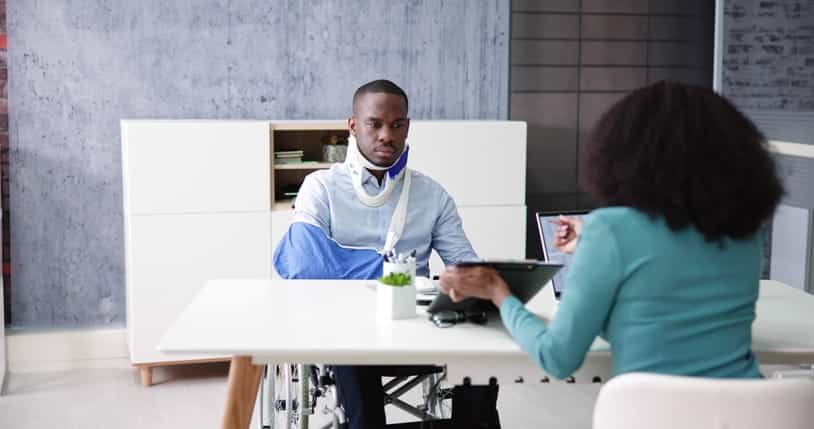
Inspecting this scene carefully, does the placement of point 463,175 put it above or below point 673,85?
below

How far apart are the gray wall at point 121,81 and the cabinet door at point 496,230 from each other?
29.2 inches

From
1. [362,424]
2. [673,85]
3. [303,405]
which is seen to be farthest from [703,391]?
[303,405]

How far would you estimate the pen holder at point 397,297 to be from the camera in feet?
9.28

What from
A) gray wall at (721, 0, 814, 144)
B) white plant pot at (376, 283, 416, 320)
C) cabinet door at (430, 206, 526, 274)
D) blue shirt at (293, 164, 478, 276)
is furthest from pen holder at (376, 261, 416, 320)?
gray wall at (721, 0, 814, 144)

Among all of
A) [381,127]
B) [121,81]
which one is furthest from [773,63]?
[121,81]

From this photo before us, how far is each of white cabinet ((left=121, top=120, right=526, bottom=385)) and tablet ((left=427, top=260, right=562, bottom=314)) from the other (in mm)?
2359

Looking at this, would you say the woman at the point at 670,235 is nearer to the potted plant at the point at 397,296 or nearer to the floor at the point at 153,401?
the potted plant at the point at 397,296

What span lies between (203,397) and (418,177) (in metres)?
1.83

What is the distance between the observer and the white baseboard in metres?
5.41

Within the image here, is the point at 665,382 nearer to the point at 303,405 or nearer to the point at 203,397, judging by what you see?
the point at 303,405

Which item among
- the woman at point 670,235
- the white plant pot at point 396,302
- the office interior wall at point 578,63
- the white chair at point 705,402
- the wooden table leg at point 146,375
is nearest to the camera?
the white chair at point 705,402

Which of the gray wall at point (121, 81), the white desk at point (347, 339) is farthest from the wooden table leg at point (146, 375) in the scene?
the white desk at point (347, 339)

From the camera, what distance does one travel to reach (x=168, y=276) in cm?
509

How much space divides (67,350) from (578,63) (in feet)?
9.85
